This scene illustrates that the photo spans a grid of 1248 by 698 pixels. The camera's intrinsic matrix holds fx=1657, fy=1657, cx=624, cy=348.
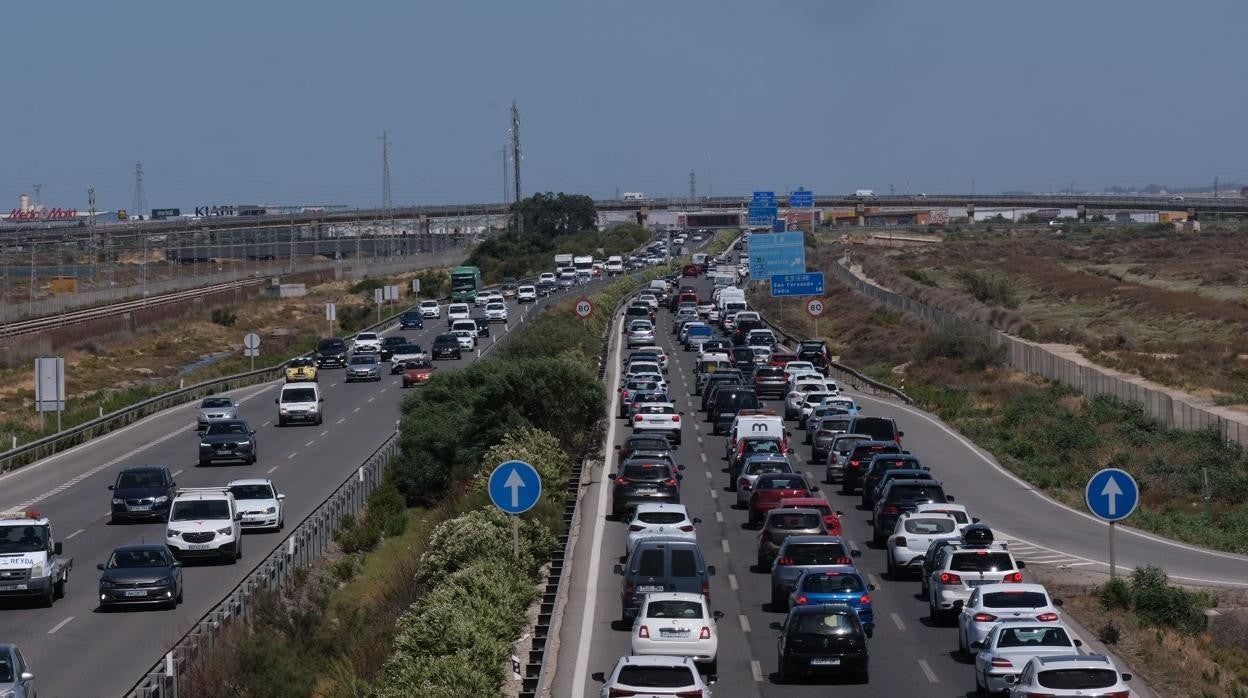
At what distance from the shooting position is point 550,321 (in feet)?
236

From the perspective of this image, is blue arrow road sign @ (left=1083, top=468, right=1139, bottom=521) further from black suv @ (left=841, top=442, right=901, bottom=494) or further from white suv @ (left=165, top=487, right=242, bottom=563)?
white suv @ (left=165, top=487, right=242, bottom=563)

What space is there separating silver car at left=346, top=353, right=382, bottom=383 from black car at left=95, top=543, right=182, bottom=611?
1723 inches

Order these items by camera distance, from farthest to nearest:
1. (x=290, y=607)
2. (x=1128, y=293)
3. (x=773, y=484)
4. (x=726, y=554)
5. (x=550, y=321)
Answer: (x=1128, y=293)
(x=550, y=321)
(x=773, y=484)
(x=726, y=554)
(x=290, y=607)

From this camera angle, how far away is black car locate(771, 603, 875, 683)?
67.8 ft

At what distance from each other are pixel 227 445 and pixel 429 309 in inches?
2297

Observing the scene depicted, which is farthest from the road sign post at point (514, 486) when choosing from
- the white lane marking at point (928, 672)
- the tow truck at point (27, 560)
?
the tow truck at point (27, 560)

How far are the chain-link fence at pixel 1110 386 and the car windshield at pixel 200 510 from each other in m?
29.6

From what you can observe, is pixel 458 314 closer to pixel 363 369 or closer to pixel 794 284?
pixel 363 369

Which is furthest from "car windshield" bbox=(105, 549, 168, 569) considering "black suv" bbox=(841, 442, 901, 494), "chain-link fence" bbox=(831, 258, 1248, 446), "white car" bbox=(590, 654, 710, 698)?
"chain-link fence" bbox=(831, 258, 1248, 446)

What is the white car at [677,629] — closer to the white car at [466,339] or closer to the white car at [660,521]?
the white car at [660,521]

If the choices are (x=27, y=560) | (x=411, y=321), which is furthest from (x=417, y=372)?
(x=27, y=560)

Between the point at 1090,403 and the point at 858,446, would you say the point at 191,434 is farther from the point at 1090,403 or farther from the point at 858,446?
the point at 1090,403

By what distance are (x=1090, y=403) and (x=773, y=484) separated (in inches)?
1010

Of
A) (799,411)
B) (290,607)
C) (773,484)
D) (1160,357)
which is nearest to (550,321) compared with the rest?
(799,411)
